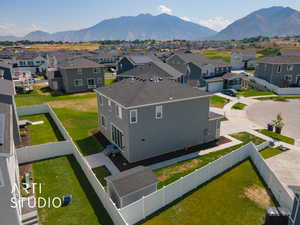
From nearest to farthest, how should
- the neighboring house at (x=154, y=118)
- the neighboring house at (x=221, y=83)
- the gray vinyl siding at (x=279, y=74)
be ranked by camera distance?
the neighboring house at (x=154, y=118) → the neighboring house at (x=221, y=83) → the gray vinyl siding at (x=279, y=74)

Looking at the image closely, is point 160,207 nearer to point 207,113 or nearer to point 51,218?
point 51,218

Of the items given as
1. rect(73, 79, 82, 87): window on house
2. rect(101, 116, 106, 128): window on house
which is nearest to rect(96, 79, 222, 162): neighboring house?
rect(101, 116, 106, 128): window on house

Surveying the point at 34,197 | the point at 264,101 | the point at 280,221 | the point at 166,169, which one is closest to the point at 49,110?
the point at 34,197

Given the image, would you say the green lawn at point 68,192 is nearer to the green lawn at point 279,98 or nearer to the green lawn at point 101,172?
the green lawn at point 101,172

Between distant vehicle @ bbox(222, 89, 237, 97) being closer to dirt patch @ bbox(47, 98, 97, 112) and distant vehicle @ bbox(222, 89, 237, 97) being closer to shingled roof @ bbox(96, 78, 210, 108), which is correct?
shingled roof @ bbox(96, 78, 210, 108)

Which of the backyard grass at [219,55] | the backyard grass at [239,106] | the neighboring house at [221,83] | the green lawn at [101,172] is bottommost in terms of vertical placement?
the green lawn at [101,172]

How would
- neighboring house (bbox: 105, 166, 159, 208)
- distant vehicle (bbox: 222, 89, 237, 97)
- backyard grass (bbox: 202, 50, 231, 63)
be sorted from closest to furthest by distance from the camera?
1. neighboring house (bbox: 105, 166, 159, 208)
2. distant vehicle (bbox: 222, 89, 237, 97)
3. backyard grass (bbox: 202, 50, 231, 63)

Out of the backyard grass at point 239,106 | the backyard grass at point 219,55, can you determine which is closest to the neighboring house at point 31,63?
the backyard grass at point 239,106

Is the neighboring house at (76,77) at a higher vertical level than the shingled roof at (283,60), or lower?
lower
